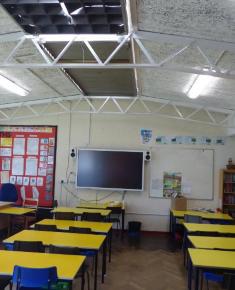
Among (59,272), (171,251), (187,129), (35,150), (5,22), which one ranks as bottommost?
(171,251)

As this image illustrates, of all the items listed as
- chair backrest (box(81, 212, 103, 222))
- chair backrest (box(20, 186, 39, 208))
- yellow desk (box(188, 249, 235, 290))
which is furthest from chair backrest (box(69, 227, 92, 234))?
chair backrest (box(20, 186, 39, 208))

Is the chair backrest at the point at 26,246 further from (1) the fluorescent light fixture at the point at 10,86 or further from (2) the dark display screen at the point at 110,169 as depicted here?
(2) the dark display screen at the point at 110,169

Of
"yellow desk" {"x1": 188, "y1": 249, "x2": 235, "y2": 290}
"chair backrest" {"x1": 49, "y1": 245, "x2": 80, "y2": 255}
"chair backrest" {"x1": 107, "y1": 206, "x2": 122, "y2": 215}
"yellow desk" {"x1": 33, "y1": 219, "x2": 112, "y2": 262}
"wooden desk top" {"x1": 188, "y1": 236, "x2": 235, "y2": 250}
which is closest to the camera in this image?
"yellow desk" {"x1": 188, "y1": 249, "x2": 235, "y2": 290}

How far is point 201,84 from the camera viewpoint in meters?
5.88

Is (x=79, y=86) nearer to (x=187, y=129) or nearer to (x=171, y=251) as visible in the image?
(x=187, y=129)

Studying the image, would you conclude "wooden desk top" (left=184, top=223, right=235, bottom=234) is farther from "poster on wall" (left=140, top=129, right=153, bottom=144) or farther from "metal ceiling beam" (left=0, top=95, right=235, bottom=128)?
"poster on wall" (left=140, top=129, right=153, bottom=144)

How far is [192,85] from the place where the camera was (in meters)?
6.23

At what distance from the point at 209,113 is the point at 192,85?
2408 millimetres

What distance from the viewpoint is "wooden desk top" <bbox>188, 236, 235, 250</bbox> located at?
4.39 metres

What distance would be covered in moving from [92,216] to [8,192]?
11.0ft

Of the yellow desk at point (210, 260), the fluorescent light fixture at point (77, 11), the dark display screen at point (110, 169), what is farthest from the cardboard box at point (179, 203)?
the fluorescent light fixture at point (77, 11)

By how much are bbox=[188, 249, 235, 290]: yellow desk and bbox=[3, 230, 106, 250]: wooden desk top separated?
3.78 ft

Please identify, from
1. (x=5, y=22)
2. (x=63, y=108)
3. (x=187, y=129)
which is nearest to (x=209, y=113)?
(x=187, y=129)

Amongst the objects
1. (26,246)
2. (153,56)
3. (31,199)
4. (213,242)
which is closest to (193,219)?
(213,242)
